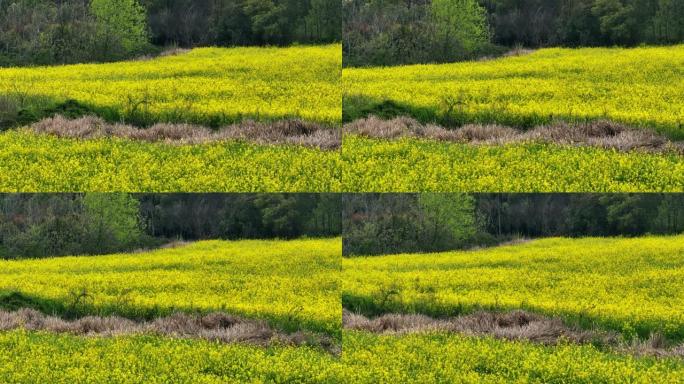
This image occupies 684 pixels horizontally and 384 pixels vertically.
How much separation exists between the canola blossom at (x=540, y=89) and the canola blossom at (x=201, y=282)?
3130mm

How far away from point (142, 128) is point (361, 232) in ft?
17.4

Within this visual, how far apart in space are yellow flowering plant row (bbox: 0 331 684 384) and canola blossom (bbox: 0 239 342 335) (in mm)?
882

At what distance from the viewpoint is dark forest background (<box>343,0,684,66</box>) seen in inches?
794

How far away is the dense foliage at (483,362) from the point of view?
1552 cm

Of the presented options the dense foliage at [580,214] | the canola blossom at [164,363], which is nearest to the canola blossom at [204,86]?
the dense foliage at [580,214]

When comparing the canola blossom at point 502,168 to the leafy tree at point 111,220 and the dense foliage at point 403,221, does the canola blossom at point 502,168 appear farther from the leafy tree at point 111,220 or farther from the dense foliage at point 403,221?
the leafy tree at point 111,220

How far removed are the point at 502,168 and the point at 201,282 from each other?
5.78 m

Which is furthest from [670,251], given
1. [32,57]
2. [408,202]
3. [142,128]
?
[32,57]

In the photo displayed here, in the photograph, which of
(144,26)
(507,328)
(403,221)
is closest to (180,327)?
(403,221)

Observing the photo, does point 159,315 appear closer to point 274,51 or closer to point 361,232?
point 361,232

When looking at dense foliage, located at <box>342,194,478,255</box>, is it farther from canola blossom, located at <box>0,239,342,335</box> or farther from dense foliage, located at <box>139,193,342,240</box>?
canola blossom, located at <box>0,239,342,335</box>

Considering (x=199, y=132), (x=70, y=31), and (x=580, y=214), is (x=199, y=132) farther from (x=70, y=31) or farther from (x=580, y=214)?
(x=580, y=214)

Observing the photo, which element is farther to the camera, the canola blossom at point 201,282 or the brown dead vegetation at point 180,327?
the canola blossom at point 201,282

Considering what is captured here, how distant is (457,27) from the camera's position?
798 inches
